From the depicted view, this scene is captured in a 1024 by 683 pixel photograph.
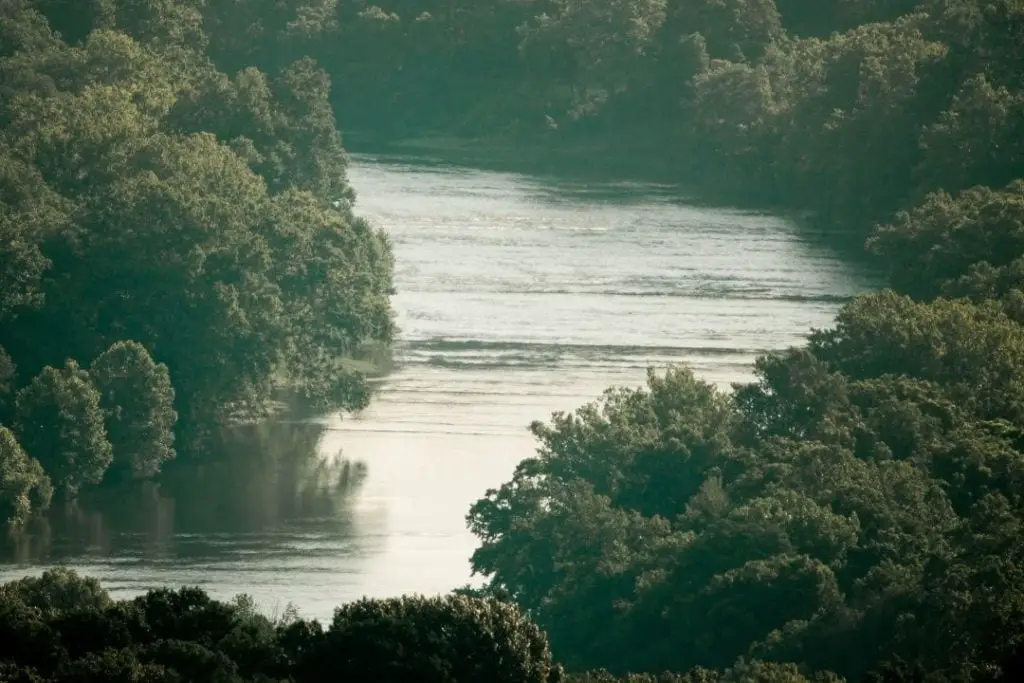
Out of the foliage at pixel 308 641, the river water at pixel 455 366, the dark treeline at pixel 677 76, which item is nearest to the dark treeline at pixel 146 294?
the river water at pixel 455 366

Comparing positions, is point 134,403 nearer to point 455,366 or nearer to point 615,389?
point 615,389

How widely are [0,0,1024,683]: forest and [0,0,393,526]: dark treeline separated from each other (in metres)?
0.11

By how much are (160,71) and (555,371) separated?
2810cm

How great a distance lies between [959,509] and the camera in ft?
239

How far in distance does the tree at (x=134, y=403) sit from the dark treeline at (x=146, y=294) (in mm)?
38

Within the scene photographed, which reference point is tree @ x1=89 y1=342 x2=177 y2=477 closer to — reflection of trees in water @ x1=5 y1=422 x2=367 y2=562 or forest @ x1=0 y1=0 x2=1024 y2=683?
forest @ x1=0 y1=0 x2=1024 y2=683

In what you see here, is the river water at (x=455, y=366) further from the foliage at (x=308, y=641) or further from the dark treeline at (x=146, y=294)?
the foliage at (x=308, y=641)

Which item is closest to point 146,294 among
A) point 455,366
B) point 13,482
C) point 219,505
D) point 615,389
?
point 219,505

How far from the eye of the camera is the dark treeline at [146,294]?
282 ft

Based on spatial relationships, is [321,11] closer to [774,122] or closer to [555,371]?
[774,122]

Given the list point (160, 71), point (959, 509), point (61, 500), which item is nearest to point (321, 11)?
point (160, 71)

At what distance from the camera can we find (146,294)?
9250cm

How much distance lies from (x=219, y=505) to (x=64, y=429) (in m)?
4.87

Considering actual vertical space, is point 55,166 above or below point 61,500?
above
